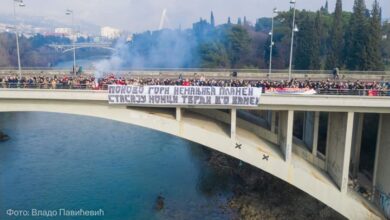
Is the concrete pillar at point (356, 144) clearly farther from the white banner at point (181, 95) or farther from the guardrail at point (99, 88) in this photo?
the white banner at point (181, 95)

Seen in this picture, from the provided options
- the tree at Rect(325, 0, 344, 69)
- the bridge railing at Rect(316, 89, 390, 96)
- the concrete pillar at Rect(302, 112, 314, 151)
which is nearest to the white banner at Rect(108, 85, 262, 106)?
the bridge railing at Rect(316, 89, 390, 96)

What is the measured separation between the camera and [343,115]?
70.6 ft

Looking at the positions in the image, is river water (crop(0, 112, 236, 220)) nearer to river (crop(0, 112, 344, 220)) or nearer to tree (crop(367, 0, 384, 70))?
river (crop(0, 112, 344, 220))

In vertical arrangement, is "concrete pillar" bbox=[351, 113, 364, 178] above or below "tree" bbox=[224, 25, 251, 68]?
below

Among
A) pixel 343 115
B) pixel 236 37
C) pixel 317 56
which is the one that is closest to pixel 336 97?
pixel 343 115

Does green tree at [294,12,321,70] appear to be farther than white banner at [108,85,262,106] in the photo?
Yes

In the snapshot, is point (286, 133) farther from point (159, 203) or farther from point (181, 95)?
point (159, 203)

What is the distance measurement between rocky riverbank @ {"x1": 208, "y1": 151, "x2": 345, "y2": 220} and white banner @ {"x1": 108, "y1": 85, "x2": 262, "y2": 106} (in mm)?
9448

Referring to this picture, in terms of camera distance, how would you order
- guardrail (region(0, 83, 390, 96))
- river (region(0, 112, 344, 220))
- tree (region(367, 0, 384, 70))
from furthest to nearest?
tree (region(367, 0, 384, 70)) → river (region(0, 112, 344, 220)) → guardrail (region(0, 83, 390, 96))

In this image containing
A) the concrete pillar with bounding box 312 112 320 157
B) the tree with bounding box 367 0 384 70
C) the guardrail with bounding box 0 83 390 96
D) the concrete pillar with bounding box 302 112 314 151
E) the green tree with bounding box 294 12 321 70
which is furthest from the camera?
the green tree with bounding box 294 12 321 70

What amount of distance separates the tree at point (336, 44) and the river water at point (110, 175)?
72.5 feet

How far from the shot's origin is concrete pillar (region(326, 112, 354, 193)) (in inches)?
805

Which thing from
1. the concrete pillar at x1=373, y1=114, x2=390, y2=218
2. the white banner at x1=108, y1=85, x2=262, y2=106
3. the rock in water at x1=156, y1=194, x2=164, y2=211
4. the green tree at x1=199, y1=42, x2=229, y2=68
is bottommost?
the rock in water at x1=156, y1=194, x2=164, y2=211

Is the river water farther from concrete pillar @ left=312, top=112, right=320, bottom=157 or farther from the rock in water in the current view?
concrete pillar @ left=312, top=112, right=320, bottom=157
